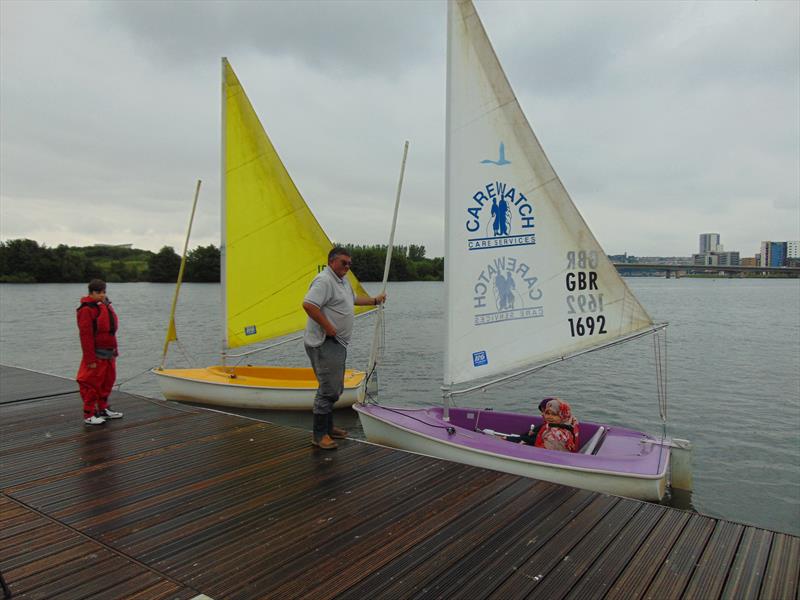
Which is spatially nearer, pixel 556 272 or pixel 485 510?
pixel 485 510

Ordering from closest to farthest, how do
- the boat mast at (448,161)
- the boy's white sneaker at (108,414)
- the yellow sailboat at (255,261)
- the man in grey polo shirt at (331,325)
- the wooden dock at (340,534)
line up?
the wooden dock at (340,534), the man in grey polo shirt at (331,325), the boat mast at (448,161), the boy's white sneaker at (108,414), the yellow sailboat at (255,261)

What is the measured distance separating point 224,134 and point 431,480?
26.8ft

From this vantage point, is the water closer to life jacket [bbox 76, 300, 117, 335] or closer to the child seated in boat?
life jacket [bbox 76, 300, 117, 335]

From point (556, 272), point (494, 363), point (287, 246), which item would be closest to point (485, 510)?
point (494, 363)

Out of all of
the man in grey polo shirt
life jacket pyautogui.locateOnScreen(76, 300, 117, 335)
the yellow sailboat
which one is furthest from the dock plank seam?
the yellow sailboat

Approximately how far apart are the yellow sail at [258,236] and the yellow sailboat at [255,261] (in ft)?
0.06

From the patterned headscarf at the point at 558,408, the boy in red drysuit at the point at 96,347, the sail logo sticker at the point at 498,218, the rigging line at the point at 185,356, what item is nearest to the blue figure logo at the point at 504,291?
the sail logo sticker at the point at 498,218

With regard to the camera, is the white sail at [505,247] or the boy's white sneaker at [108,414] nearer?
the white sail at [505,247]

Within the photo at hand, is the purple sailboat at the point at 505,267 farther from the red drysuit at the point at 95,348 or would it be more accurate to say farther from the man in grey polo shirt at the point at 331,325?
the red drysuit at the point at 95,348

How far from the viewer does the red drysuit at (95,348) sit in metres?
5.70

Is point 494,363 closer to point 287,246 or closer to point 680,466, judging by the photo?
point 680,466

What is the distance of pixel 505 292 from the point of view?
19.1 ft

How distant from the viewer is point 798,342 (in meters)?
22.4

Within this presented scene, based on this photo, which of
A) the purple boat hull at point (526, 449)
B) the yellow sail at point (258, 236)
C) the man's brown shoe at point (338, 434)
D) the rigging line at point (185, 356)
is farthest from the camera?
the rigging line at point (185, 356)
